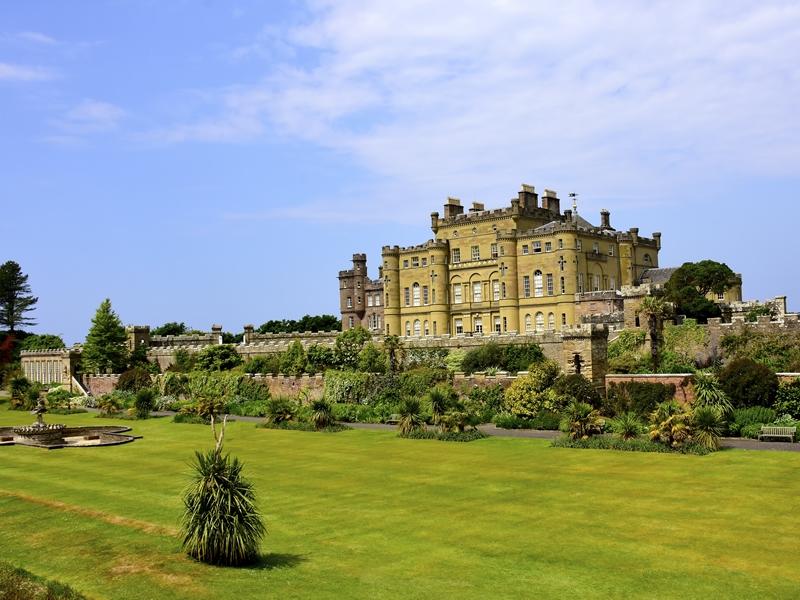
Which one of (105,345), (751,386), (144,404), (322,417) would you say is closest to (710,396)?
(751,386)

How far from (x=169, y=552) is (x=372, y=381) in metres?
33.7

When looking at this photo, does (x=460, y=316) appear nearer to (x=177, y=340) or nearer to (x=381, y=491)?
(x=177, y=340)

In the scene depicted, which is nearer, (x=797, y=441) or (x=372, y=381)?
(x=797, y=441)

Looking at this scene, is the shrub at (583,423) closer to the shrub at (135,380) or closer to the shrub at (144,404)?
the shrub at (144,404)

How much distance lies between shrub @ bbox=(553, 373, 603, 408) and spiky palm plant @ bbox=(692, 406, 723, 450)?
9511 mm

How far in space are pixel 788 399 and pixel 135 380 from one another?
4938 cm

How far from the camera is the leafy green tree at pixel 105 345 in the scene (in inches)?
2923

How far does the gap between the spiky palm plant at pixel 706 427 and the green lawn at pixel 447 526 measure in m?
0.92

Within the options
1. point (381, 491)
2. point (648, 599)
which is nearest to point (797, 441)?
point (381, 491)

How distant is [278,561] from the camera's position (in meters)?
16.6

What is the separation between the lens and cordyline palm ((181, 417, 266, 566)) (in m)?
16.2

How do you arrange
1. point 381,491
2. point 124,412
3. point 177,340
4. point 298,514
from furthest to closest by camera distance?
point 177,340 → point 124,412 → point 381,491 → point 298,514

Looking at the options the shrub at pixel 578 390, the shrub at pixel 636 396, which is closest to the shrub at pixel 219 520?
the shrub at pixel 636 396

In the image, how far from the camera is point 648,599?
542 inches
